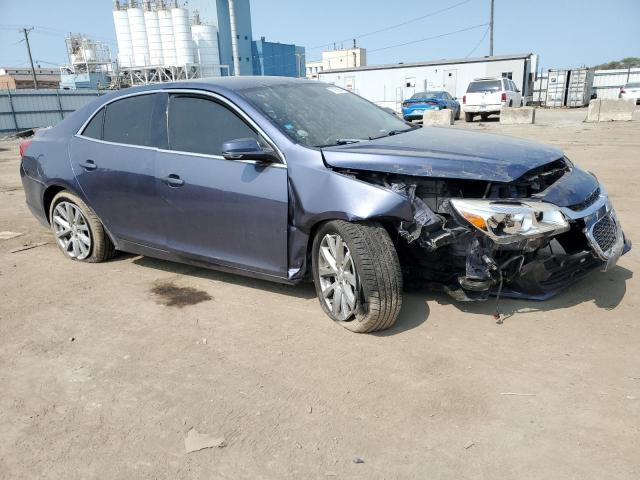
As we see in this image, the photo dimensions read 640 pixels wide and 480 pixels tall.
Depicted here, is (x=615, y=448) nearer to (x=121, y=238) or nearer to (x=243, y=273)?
(x=243, y=273)

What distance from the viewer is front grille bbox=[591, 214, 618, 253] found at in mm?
3414

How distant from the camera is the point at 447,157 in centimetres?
324

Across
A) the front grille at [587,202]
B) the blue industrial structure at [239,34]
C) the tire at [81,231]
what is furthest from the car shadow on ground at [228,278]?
the blue industrial structure at [239,34]

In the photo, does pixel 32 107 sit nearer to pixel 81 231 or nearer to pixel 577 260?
pixel 81 231

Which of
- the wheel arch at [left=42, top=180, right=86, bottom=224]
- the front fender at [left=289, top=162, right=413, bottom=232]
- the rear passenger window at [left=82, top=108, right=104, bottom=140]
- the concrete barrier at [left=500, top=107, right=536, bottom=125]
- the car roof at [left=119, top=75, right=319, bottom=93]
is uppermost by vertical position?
the car roof at [left=119, top=75, right=319, bottom=93]

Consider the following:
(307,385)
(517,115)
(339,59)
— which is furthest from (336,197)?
(339,59)

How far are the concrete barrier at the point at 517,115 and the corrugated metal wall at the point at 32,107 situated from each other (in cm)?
2018

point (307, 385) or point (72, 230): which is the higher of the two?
point (72, 230)

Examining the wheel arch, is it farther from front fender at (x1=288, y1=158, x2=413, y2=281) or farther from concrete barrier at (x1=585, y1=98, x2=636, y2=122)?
concrete barrier at (x1=585, y1=98, x2=636, y2=122)

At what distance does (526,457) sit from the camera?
7.50 feet

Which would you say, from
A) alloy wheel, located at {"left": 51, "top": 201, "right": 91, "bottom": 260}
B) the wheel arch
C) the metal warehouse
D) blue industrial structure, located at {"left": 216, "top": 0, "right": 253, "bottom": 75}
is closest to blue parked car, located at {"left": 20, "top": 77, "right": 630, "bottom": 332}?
the wheel arch

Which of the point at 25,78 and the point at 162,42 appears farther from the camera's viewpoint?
the point at 25,78

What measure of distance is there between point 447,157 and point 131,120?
2727 millimetres

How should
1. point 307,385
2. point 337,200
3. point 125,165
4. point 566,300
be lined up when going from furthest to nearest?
point 125,165
point 566,300
point 337,200
point 307,385
